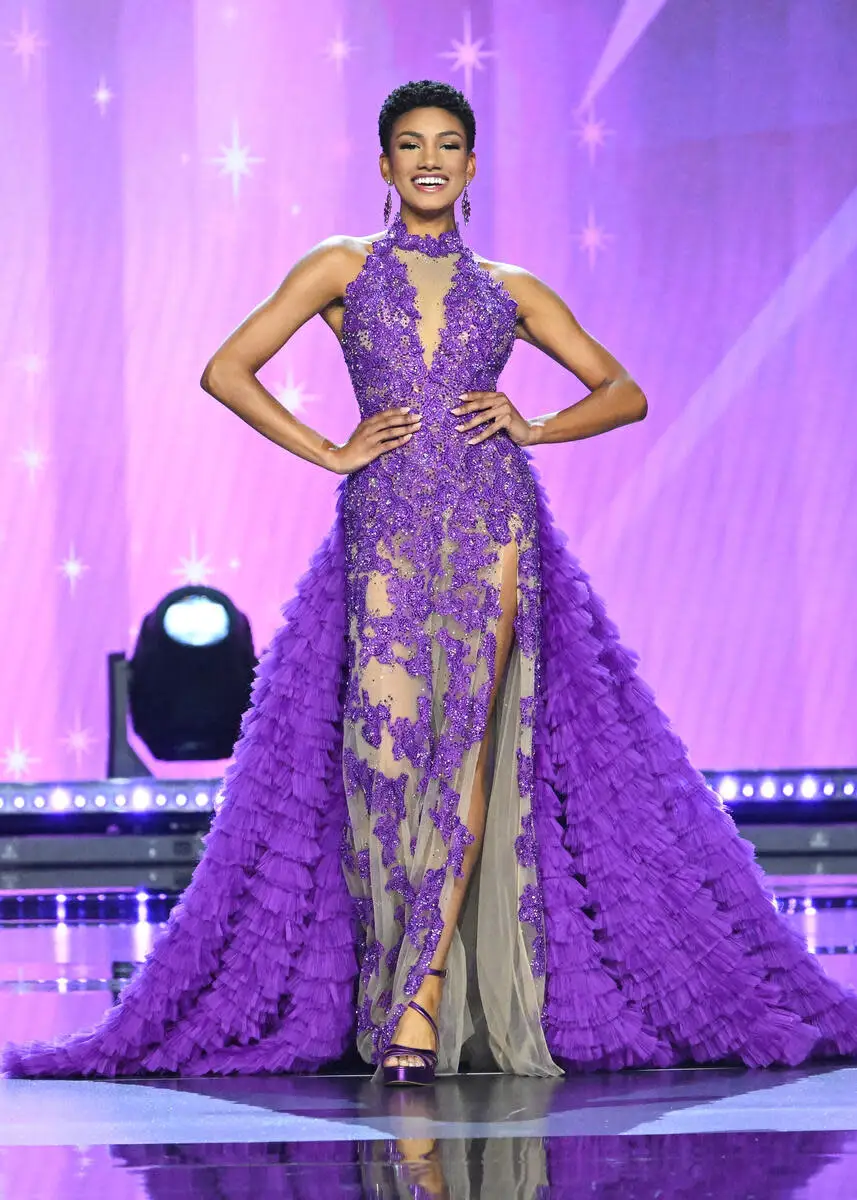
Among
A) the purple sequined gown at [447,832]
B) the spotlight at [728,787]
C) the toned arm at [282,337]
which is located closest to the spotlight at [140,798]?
the spotlight at [728,787]

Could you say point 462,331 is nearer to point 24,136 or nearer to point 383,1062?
point 383,1062

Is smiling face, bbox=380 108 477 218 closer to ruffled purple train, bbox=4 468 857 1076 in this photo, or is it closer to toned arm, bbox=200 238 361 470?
toned arm, bbox=200 238 361 470

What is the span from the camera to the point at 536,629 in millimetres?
2816

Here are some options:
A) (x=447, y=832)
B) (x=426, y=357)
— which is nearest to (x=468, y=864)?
(x=447, y=832)

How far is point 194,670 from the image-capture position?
5.88m

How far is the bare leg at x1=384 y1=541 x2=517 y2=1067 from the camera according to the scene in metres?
2.55

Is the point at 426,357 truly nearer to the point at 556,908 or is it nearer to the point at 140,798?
the point at 556,908

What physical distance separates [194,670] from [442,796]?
325cm

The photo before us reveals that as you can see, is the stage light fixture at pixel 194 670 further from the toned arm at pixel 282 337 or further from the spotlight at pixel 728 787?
the toned arm at pixel 282 337

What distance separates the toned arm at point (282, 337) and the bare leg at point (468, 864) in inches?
12.4

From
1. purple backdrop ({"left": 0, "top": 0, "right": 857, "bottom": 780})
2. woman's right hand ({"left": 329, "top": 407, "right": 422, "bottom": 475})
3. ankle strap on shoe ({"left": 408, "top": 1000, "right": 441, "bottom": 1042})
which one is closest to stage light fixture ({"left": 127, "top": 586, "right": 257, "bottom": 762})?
purple backdrop ({"left": 0, "top": 0, "right": 857, "bottom": 780})

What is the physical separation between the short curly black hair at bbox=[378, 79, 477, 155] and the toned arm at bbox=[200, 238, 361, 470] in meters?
0.19

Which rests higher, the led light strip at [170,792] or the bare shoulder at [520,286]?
the bare shoulder at [520,286]

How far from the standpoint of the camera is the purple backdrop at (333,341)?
601 cm
